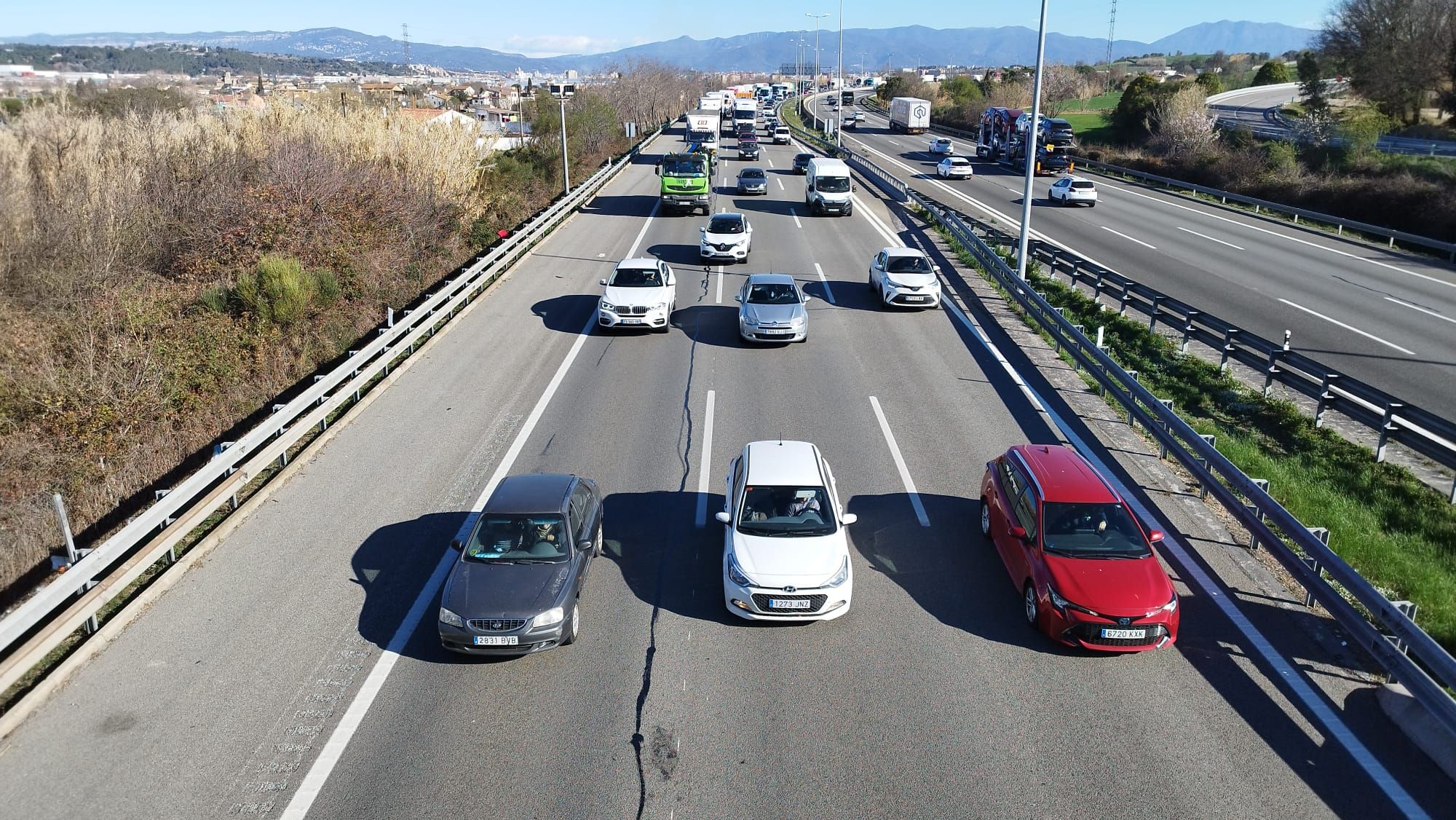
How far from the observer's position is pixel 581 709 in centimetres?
879

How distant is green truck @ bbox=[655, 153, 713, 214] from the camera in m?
37.0

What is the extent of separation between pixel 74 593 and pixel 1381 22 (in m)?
66.1

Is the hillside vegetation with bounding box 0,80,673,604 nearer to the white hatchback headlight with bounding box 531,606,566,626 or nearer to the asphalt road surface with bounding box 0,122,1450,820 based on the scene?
the asphalt road surface with bounding box 0,122,1450,820

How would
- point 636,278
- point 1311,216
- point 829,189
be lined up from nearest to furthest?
point 636,278, point 829,189, point 1311,216

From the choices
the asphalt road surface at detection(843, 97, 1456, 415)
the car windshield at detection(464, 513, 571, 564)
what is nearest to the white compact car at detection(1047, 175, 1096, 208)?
the asphalt road surface at detection(843, 97, 1456, 415)

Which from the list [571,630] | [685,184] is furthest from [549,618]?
[685,184]

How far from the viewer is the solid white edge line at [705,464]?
12680 mm

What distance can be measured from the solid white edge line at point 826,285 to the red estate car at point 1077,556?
1324cm

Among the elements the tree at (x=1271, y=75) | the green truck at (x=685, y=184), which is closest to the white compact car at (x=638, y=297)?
the green truck at (x=685, y=184)

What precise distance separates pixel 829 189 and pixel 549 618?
31.3 meters

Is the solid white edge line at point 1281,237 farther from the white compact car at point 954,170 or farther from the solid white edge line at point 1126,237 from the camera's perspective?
the white compact car at point 954,170

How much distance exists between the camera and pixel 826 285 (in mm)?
26484

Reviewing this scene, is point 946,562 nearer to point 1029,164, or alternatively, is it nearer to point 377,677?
point 377,677

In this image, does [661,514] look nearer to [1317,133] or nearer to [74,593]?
[74,593]
